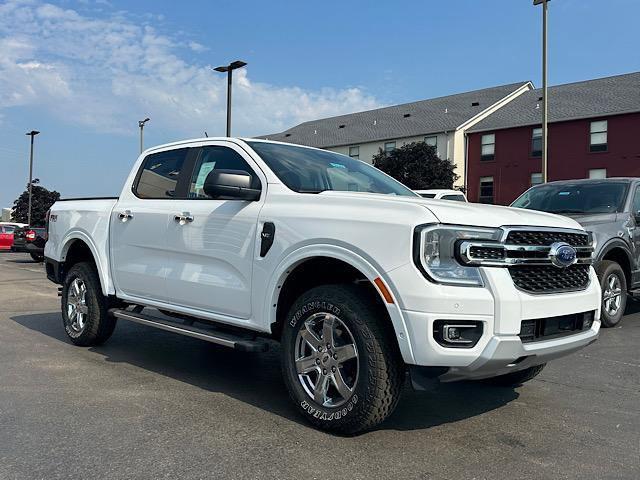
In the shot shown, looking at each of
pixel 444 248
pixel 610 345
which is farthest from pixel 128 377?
pixel 610 345

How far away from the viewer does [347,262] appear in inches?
141

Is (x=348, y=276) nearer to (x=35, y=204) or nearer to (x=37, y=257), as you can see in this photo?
(x=37, y=257)

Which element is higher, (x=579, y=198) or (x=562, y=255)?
(x=579, y=198)

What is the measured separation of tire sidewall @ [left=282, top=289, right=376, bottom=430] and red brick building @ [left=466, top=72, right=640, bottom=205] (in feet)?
116

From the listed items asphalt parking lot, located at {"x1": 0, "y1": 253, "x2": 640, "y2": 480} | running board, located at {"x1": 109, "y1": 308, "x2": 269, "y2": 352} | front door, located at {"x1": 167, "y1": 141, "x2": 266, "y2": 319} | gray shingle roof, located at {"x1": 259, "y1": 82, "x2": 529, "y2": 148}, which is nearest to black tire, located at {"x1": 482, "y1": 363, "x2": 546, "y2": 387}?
asphalt parking lot, located at {"x1": 0, "y1": 253, "x2": 640, "y2": 480}

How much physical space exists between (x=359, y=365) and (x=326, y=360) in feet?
0.94

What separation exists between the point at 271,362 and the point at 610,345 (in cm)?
369

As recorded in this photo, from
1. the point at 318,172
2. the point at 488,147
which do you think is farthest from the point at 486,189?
the point at 318,172

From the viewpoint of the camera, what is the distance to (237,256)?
4301 mm

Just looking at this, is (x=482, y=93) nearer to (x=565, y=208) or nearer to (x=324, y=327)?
(x=565, y=208)

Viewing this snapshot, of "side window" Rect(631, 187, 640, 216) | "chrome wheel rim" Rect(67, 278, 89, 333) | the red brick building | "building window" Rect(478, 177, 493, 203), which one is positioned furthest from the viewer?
"building window" Rect(478, 177, 493, 203)

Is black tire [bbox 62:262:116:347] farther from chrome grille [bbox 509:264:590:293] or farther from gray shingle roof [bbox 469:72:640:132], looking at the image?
gray shingle roof [bbox 469:72:640:132]

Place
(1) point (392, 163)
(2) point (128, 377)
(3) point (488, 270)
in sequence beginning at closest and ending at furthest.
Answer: (3) point (488, 270)
(2) point (128, 377)
(1) point (392, 163)

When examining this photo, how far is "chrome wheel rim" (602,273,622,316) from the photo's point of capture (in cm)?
730
